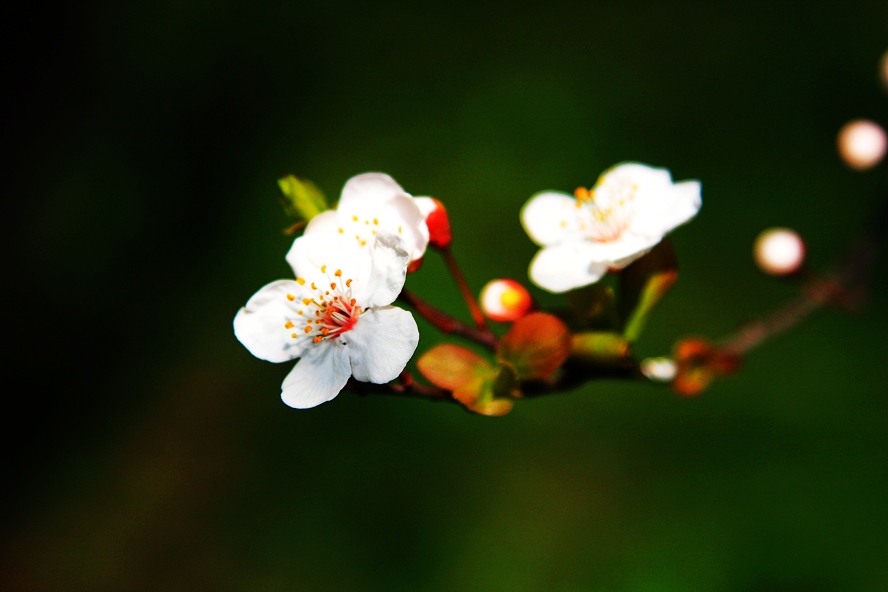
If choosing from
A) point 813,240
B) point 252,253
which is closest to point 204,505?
point 252,253

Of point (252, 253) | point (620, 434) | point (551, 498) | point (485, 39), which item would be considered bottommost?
point (551, 498)

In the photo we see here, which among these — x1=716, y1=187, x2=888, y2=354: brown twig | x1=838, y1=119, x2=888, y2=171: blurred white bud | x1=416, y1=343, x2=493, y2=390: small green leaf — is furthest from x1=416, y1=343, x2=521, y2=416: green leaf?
x1=838, y1=119, x2=888, y2=171: blurred white bud

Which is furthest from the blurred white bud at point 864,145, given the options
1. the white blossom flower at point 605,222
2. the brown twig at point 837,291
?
the white blossom flower at point 605,222

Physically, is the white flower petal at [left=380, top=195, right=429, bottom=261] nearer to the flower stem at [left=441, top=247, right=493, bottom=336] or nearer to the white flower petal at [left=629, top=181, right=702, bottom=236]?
the flower stem at [left=441, top=247, right=493, bottom=336]

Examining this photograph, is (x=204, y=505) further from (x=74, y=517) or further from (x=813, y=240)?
(x=813, y=240)

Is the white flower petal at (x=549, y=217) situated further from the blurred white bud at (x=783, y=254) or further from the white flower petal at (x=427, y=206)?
the blurred white bud at (x=783, y=254)

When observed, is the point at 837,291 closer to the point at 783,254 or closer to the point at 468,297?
the point at 783,254

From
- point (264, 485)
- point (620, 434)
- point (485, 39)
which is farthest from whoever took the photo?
point (485, 39)
